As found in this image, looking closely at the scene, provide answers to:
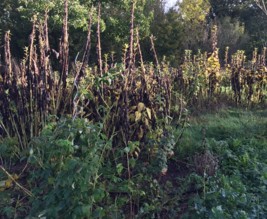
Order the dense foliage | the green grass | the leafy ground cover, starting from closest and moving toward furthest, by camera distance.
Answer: the leafy ground cover, the dense foliage, the green grass

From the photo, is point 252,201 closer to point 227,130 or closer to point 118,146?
point 118,146

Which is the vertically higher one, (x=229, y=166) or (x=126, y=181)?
(x=126, y=181)

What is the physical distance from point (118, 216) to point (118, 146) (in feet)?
4.63

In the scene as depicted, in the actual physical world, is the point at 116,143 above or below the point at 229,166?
above

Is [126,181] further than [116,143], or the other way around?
[116,143]

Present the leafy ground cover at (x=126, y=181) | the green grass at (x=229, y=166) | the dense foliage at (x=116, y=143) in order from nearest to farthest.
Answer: the leafy ground cover at (x=126, y=181) < the dense foliage at (x=116, y=143) < the green grass at (x=229, y=166)

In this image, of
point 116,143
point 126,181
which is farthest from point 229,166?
point 126,181

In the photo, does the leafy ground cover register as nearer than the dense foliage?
Yes

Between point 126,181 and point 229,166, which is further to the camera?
point 229,166

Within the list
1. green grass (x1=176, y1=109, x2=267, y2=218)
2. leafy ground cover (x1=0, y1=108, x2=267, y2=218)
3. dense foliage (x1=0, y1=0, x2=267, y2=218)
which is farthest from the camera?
green grass (x1=176, y1=109, x2=267, y2=218)

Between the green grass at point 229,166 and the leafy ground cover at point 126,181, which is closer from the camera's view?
the leafy ground cover at point 126,181

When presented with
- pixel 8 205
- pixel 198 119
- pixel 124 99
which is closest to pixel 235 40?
pixel 198 119

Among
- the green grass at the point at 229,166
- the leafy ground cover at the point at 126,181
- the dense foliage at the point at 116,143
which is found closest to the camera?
the leafy ground cover at the point at 126,181

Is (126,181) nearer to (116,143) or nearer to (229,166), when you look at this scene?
(116,143)
